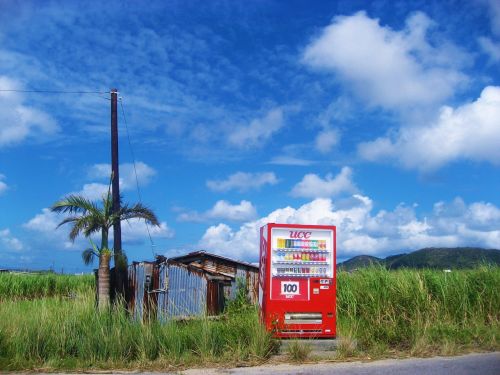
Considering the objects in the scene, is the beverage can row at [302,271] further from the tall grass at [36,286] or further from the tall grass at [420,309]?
the tall grass at [36,286]

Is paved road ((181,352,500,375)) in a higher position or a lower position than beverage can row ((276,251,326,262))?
lower

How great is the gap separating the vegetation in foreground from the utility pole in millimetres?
6239

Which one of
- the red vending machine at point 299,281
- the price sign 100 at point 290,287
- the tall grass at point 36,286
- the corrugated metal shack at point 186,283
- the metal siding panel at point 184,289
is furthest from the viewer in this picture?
the tall grass at point 36,286

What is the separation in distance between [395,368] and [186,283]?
27.0 ft

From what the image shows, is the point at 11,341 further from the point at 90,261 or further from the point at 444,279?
the point at 444,279

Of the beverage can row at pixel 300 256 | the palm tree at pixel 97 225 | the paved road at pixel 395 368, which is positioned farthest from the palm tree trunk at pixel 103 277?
the paved road at pixel 395 368

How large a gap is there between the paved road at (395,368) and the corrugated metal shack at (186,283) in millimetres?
5524

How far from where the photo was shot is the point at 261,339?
9.08 metres

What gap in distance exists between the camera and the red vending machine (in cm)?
1004

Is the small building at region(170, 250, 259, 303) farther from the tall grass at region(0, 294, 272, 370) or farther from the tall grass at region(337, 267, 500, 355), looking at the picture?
the tall grass at region(0, 294, 272, 370)

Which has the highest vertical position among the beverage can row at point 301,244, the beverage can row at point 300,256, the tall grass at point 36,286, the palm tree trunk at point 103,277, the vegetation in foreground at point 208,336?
the beverage can row at point 301,244

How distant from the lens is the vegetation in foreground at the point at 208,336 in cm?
866

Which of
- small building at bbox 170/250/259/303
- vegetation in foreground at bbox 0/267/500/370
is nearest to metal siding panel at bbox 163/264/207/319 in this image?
small building at bbox 170/250/259/303

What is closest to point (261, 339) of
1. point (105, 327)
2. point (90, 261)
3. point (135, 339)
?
point (135, 339)
